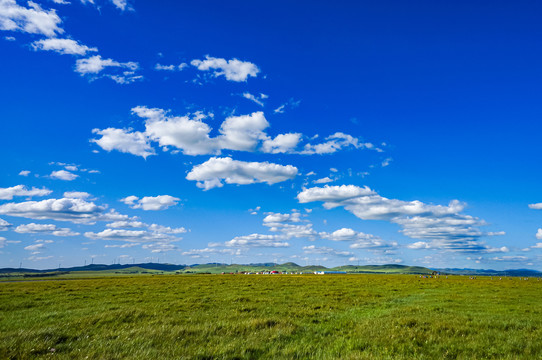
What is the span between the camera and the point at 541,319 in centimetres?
1675

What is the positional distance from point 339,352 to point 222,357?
383cm

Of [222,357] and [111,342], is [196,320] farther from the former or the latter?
[222,357]

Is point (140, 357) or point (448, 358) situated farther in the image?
point (448, 358)

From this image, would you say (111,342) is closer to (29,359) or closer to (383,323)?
(29,359)

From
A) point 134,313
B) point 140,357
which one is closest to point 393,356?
point 140,357

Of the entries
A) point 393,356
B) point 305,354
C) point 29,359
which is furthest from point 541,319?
point 29,359

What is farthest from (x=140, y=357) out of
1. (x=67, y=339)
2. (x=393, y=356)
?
(x=393, y=356)

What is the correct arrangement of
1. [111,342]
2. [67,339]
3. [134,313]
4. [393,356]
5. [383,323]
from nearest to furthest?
[393,356], [111,342], [67,339], [383,323], [134,313]

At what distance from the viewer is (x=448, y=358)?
9359 mm

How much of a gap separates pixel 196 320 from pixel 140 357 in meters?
6.87

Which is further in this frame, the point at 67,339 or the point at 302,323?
the point at 302,323

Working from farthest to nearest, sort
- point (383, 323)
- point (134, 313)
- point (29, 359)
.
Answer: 1. point (134, 313)
2. point (383, 323)
3. point (29, 359)

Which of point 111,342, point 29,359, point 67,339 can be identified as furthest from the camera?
point 67,339

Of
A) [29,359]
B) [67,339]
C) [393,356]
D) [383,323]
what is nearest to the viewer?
[29,359]
